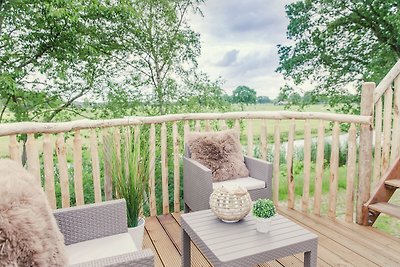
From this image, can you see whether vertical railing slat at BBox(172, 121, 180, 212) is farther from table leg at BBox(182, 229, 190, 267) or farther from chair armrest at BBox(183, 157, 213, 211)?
table leg at BBox(182, 229, 190, 267)

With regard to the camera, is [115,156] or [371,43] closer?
[115,156]

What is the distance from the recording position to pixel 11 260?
3.47 ft

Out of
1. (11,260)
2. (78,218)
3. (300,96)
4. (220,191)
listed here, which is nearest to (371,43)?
(300,96)

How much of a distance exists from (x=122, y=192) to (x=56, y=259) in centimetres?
128

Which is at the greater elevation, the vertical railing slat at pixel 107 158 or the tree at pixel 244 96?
the tree at pixel 244 96

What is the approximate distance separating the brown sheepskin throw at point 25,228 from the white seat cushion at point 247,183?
1.80 m

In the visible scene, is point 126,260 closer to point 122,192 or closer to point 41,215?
point 41,215

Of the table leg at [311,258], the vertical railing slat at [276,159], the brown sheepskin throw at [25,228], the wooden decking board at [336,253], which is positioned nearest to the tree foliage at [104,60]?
the vertical railing slat at [276,159]

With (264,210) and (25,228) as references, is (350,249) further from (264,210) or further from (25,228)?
(25,228)

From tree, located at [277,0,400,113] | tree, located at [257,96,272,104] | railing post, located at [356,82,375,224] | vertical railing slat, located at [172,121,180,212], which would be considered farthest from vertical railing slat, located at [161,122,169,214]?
tree, located at [277,0,400,113]

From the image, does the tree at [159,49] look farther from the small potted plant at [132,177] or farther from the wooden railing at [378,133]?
the wooden railing at [378,133]

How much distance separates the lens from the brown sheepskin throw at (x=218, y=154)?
3061 millimetres

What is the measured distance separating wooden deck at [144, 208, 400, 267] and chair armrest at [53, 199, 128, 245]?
0.62 metres

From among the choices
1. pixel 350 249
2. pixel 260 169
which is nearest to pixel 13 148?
pixel 260 169
